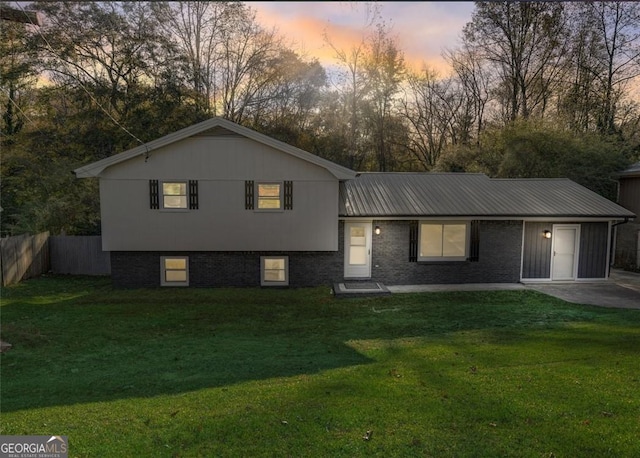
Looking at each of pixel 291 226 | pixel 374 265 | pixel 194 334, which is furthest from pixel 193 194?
pixel 374 265

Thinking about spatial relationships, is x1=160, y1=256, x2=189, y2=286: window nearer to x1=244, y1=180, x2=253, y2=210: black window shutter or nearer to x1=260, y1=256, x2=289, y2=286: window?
x1=260, y1=256, x2=289, y2=286: window

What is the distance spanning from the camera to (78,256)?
16.6 metres

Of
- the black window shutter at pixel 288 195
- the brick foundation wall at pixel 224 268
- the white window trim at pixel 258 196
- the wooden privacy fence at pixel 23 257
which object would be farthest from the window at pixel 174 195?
the wooden privacy fence at pixel 23 257

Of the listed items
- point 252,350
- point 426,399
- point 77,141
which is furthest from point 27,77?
point 426,399

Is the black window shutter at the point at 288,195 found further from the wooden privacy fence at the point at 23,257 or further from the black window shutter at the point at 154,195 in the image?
the wooden privacy fence at the point at 23,257

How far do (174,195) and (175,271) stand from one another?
2.55 meters

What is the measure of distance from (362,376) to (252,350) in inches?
101

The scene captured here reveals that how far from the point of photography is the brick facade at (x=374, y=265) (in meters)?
13.6

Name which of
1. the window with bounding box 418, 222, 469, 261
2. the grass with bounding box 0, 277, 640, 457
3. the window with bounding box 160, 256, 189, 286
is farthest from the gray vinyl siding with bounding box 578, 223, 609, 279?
the window with bounding box 160, 256, 189, 286

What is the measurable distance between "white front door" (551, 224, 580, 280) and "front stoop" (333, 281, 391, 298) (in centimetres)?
628

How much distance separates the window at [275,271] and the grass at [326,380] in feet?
8.07

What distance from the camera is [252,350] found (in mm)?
7770

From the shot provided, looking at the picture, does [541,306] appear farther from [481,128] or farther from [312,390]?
[481,128]

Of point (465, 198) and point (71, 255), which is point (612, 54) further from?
point (71, 255)
